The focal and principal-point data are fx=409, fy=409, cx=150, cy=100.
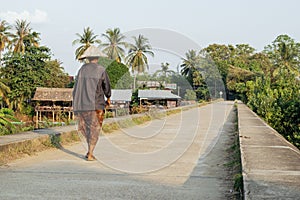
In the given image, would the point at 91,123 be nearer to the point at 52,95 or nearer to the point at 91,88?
the point at 91,88

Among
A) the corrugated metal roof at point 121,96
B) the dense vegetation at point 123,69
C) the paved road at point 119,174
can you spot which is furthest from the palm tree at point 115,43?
the paved road at point 119,174

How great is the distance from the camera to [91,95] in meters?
6.29

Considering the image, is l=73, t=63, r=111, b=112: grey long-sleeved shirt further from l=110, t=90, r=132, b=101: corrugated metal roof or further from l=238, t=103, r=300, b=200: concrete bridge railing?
l=110, t=90, r=132, b=101: corrugated metal roof

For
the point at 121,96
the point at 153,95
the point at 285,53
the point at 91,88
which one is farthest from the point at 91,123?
the point at 285,53

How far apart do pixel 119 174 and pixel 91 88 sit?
171cm

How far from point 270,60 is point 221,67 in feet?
30.0

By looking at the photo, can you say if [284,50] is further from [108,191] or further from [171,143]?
[108,191]

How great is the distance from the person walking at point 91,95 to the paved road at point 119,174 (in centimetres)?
50

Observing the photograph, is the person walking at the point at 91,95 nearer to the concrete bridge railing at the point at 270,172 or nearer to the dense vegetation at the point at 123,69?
the concrete bridge railing at the point at 270,172

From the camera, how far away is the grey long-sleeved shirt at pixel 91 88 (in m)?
6.29

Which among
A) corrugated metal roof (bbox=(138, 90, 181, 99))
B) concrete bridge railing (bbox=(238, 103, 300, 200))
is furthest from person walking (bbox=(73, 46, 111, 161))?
corrugated metal roof (bbox=(138, 90, 181, 99))

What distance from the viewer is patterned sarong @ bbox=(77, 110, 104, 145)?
20.7ft

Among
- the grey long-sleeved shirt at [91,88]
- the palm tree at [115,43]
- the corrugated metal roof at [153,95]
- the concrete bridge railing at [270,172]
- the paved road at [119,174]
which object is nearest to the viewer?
the concrete bridge railing at [270,172]

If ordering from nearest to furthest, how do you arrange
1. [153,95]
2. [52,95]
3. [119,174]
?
[119,174] < [153,95] < [52,95]
